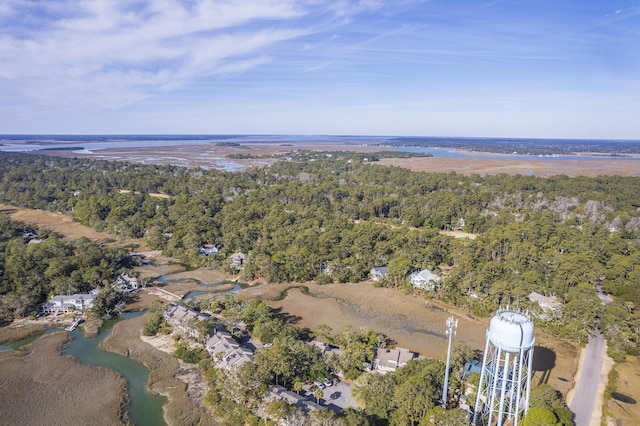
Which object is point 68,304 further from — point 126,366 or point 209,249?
point 209,249

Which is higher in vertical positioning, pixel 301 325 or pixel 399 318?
pixel 399 318

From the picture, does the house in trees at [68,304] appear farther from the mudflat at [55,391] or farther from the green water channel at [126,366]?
the mudflat at [55,391]

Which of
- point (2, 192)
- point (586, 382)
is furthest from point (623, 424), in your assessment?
point (2, 192)

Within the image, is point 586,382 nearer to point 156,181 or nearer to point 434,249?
point 434,249

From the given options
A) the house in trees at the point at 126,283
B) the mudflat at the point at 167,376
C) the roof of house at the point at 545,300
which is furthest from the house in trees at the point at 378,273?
the house in trees at the point at 126,283

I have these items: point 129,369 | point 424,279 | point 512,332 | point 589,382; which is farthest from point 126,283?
point 589,382
